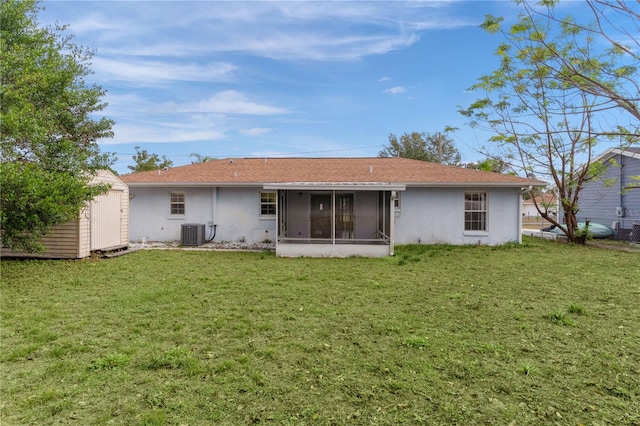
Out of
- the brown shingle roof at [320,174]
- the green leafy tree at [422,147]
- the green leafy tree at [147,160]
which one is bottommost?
the brown shingle roof at [320,174]

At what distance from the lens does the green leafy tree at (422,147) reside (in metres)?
36.7

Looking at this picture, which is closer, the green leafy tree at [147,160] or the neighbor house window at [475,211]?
the neighbor house window at [475,211]

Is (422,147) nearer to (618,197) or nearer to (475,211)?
(618,197)

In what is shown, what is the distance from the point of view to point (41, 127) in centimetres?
633

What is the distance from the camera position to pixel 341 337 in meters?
4.01

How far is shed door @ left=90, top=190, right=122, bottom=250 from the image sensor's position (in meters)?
9.62

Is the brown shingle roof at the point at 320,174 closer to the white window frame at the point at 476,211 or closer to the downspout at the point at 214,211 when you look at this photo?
the downspout at the point at 214,211

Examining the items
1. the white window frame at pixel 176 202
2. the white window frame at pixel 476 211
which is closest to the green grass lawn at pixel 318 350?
the white window frame at pixel 476 211

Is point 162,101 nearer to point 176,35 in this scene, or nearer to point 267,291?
point 176,35

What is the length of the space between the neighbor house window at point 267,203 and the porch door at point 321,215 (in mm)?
1749

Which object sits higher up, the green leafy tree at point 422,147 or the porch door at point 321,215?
the green leafy tree at point 422,147

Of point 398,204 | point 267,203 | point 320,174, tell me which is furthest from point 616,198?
point 267,203

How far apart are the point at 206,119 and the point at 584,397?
22.9 m

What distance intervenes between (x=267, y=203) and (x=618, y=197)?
56.3ft
